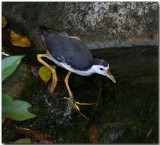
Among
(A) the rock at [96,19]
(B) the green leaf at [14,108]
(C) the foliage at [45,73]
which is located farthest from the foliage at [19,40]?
(B) the green leaf at [14,108]

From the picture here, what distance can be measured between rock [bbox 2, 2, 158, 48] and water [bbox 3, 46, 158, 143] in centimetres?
62

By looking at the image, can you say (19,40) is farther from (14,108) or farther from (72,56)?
(14,108)

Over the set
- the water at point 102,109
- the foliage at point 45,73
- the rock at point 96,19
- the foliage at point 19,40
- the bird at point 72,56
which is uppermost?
the rock at point 96,19

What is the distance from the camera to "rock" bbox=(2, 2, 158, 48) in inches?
174

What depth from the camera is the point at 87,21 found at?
444 centimetres

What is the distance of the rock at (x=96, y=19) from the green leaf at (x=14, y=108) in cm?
193

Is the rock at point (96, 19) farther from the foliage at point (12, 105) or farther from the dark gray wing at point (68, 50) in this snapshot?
the foliage at point (12, 105)

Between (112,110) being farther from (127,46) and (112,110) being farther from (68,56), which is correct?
(127,46)

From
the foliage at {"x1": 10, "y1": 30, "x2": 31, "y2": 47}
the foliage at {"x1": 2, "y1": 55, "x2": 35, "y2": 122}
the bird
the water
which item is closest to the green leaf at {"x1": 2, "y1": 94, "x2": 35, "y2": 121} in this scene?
the foliage at {"x1": 2, "y1": 55, "x2": 35, "y2": 122}

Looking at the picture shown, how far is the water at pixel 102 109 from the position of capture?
11.3ft

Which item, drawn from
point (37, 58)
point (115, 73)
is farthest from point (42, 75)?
point (115, 73)

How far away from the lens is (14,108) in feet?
8.77

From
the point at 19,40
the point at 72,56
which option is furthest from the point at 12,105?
the point at 19,40

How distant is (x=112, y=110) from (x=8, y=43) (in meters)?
1.76
